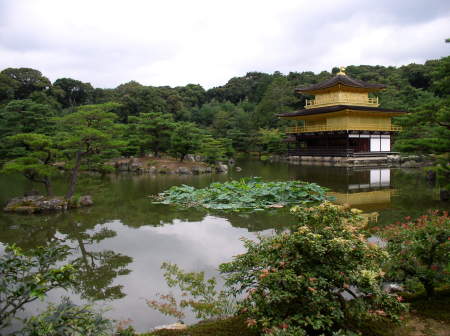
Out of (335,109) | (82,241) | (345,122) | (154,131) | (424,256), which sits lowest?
(82,241)

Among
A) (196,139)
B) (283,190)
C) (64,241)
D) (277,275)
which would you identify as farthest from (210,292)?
(196,139)

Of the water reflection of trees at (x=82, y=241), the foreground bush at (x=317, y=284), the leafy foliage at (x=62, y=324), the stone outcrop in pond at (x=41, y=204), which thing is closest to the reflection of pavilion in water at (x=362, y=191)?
the water reflection of trees at (x=82, y=241)

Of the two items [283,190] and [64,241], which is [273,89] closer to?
[283,190]

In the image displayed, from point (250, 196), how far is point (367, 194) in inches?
168

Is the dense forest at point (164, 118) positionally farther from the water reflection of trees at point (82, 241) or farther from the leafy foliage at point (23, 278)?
the leafy foliage at point (23, 278)

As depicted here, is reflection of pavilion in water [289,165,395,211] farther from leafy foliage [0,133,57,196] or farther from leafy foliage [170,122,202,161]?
leafy foliage [170,122,202,161]

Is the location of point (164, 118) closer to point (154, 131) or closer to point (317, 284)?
point (154, 131)

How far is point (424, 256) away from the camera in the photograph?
389 cm

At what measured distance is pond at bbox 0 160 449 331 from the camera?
5.05 m

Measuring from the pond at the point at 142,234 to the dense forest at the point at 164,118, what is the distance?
5.64 feet

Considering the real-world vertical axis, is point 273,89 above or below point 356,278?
above

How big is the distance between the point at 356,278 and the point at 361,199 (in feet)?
29.6

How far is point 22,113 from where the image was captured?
13.1m

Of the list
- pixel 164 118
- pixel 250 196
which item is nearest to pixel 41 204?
pixel 250 196
